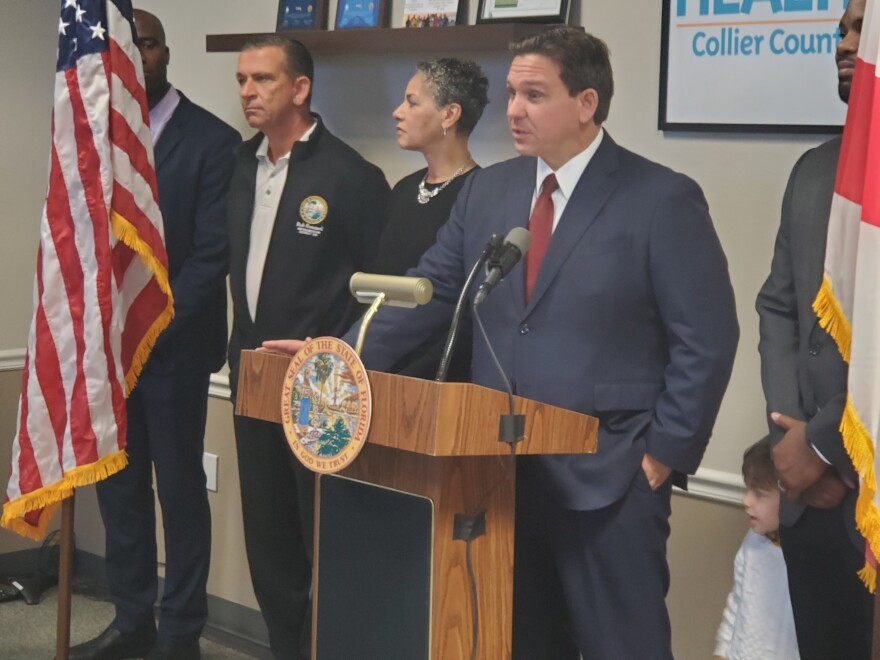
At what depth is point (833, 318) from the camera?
80.0 inches

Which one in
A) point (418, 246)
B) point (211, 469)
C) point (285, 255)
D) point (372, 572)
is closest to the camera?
point (372, 572)

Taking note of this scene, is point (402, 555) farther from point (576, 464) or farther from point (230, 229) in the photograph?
point (230, 229)

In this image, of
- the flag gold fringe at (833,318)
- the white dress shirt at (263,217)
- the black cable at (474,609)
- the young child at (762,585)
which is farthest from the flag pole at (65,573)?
the flag gold fringe at (833,318)

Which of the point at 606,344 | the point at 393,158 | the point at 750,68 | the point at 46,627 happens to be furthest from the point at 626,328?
the point at 46,627

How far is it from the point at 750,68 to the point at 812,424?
1.07 metres

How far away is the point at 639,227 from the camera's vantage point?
2285mm

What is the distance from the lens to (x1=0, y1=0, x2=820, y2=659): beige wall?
113 inches

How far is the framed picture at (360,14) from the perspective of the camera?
3.46 metres

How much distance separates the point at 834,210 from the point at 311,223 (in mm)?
1582

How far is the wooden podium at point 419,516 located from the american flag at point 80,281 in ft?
2.95

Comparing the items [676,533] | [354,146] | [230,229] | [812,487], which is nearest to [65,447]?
[230,229]

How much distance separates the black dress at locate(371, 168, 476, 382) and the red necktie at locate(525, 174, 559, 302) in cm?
63

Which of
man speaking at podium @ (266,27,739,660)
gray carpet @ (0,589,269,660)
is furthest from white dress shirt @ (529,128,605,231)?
gray carpet @ (0,589,269,660)

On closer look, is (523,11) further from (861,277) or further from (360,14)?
(861,277)
